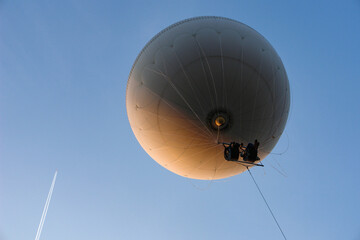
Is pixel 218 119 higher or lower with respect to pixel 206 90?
lower

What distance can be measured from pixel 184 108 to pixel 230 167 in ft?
11.3

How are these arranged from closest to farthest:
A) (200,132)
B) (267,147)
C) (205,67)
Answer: (205,67)
(200,132)
(267,147)

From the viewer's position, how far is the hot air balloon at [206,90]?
6758 mm

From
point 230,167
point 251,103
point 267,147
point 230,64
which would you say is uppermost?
point 230,64

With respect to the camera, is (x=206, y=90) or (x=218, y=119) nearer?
(x=206, y=90)

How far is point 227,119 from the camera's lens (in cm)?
702

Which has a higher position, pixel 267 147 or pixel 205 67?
pixel 205 67

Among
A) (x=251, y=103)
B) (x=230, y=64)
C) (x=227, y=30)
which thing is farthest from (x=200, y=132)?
(x=227, y=30)

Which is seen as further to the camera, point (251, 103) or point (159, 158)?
point (159, 158)

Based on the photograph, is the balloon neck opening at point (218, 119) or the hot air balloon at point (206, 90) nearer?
the hot air balloon at point (206, 90)

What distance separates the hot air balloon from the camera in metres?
6.76

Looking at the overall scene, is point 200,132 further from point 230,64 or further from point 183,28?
point 183,28

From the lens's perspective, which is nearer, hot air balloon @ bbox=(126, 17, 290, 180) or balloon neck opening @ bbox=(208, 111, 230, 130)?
hot air balloon @ bbox=(126, 17, 290, 180)

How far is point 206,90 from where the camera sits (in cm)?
673
